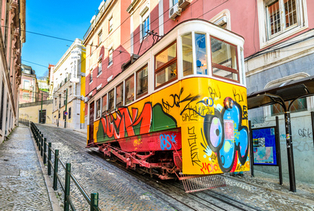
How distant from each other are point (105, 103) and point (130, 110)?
9.40 feet

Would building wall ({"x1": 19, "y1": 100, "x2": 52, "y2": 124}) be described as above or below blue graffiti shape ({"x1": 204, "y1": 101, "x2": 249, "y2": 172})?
above

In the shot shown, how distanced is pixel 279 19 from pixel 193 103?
6.15 meters

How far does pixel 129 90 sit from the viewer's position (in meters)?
7.60

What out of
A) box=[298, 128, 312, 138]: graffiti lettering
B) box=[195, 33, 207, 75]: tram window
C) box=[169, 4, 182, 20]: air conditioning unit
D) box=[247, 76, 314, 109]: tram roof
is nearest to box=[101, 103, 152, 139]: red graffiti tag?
box=[195, 33, 207, 75]: tram window

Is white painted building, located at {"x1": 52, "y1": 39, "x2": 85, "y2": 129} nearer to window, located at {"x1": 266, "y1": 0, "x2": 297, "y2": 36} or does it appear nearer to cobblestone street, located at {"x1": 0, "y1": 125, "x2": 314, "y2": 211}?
cobblestone street, located at {"x1": 0, "y1": 125, "x2": 314, "y2": 211}

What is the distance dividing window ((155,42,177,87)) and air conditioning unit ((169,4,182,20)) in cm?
779

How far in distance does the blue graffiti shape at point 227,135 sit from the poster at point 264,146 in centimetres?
220

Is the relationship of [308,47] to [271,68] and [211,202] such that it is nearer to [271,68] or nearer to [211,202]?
[271,68]

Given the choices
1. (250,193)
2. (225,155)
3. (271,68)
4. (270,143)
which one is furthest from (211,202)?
(271,68)

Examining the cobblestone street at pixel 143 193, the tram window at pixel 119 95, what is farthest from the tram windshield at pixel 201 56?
the tram window at pixel 119 95

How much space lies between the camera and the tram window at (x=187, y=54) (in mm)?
5219

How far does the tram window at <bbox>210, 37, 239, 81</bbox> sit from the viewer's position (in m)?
5.46

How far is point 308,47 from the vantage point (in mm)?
7398

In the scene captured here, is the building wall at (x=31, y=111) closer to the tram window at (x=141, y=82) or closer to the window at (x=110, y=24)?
the window at (x=110, y=24)
